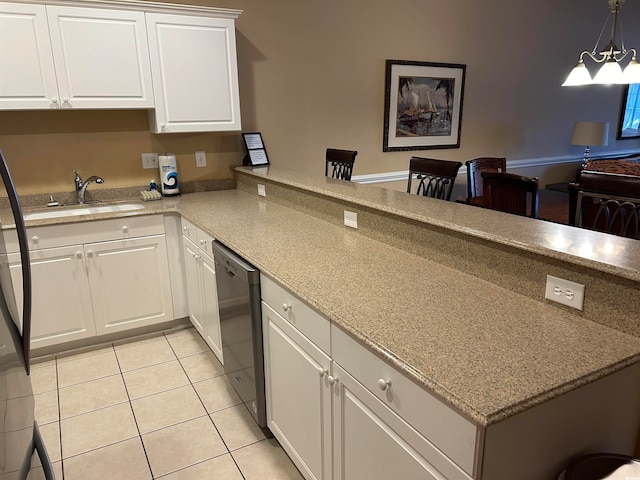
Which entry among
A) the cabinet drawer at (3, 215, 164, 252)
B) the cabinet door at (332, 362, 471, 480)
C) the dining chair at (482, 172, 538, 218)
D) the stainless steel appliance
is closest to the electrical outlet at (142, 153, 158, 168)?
the cabinet drawer at (3, 215, 164, 252)

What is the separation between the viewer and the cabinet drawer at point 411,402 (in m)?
0.97

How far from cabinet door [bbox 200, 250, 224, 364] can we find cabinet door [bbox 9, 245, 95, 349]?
776mm

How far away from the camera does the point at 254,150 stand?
11.8 feet

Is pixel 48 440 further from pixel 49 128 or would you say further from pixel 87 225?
pixel 49 128

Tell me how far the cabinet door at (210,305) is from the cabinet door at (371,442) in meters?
1.23

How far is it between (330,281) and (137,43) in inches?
86.2

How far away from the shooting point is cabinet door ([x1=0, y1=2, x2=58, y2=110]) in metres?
2.55

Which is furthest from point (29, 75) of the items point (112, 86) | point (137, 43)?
point (137, 43)

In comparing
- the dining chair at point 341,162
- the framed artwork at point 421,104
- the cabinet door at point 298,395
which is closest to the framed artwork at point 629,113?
the framed artwork at point 421,104

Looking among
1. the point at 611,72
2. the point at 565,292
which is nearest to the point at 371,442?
the point at 565,292

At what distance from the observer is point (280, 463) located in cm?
204

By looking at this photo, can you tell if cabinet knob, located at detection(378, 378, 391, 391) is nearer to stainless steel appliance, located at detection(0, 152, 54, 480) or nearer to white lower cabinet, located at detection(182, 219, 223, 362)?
stainless steel appliance, located at detection(0, 152, 54, 480)

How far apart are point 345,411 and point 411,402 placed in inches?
14.4

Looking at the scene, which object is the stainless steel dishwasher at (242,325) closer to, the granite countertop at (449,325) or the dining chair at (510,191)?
the granite countertop at (449,325)
